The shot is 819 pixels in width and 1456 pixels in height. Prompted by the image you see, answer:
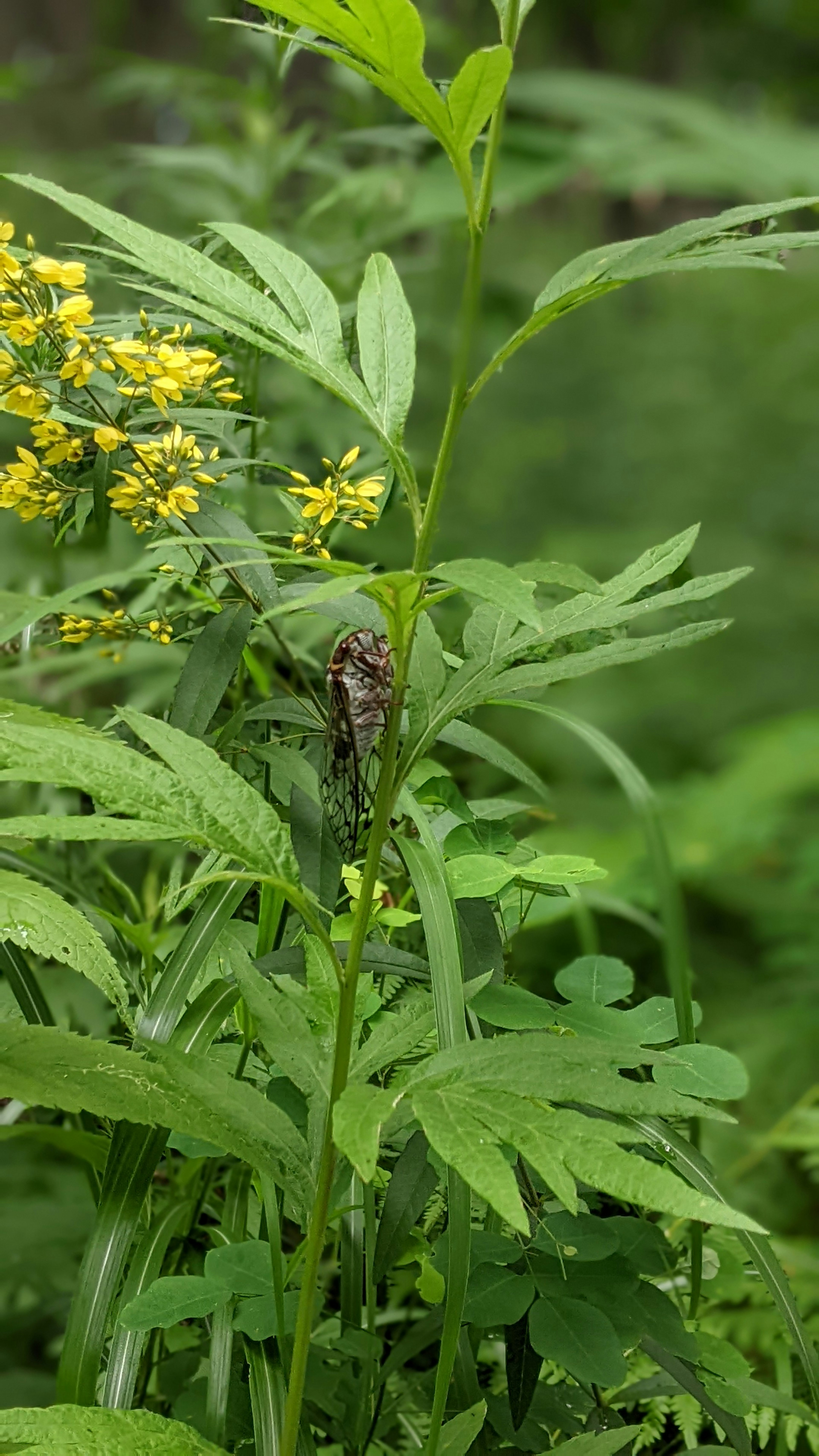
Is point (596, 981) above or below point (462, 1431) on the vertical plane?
above

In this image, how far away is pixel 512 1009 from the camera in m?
0.56

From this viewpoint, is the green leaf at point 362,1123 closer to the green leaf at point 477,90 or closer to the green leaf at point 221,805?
the green leaf at point 221,805

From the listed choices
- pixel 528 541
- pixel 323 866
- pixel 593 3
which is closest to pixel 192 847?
pixel 323 866

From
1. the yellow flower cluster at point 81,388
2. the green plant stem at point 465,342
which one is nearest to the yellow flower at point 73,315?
the yellow flower cluster at point 81,388

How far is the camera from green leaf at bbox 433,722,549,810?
23.5 inches

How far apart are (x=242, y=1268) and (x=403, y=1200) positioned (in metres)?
0.10

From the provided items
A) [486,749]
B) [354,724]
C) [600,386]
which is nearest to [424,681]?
[354,724]

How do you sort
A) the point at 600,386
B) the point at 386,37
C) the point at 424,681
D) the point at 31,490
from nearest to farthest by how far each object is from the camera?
the point at 386,37 < the point at 424,681 < the point at 31,490 < the point at 600,386

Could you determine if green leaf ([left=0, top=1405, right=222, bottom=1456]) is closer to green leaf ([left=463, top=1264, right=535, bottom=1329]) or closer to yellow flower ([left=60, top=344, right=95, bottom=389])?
green leaf ([left=463, top=1264, right=535, bottom=1329])

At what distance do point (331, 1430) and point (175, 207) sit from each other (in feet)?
7.78

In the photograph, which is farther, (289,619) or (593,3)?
(593,3)

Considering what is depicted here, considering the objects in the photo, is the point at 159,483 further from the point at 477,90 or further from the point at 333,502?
the point at 477,90

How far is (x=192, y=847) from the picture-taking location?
67cm

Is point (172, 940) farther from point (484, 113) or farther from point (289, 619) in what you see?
point (484, 113)
